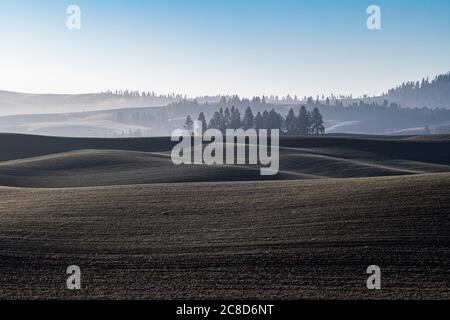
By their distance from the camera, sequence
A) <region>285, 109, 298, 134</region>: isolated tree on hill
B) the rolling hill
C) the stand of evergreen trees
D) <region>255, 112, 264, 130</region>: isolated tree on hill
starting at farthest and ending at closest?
<region>255, 112, 264, 130</region>: isolated tree on hill → <region>285, 109, 298, 134</region>: isolated tree on hill → the stand of evergreen trees → the rolling hill

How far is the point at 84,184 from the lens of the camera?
165 feet

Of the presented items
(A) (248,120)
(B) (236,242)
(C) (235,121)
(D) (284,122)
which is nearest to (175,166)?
(B) (236,242)

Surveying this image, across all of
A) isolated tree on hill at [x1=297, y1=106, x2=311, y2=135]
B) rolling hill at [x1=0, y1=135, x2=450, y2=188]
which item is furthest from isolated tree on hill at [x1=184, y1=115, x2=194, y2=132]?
rolling hill at [x1=0, y1=135, x2=450, y2=188]

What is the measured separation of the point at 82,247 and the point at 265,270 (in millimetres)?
8070

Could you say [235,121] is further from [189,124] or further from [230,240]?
[230,240]

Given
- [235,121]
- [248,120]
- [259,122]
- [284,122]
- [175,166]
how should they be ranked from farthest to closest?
[235,121]
[248,120]
[259,122]
[284,122]
[175,166]

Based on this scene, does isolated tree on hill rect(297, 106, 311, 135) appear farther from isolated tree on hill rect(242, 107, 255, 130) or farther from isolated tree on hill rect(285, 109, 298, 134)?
isolated tree on hill rect(242, 107, 255, 130)

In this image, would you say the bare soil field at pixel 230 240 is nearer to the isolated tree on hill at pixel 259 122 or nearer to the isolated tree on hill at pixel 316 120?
the isolated tree on hill at pixel 316 120

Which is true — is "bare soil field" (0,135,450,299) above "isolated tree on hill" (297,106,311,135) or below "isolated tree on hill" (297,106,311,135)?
below

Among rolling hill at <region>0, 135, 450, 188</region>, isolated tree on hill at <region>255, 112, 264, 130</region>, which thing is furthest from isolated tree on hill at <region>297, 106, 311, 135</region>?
rolling hill at <region>0, 135, 450, 188</region>

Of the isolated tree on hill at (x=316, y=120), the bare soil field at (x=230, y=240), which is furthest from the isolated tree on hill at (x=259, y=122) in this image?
the bare soil field at (x=230, y=240)

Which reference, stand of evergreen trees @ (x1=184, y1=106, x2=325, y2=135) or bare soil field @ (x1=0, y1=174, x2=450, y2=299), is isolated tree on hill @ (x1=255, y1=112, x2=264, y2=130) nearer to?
stand of evergreen trees @ (x1=184, y1=106, x2=325, y2=135)

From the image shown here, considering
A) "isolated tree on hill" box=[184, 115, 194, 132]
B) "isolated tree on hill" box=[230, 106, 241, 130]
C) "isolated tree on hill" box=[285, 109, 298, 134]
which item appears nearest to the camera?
"isolated tree on hill" box=[285, 109, 298, 134]

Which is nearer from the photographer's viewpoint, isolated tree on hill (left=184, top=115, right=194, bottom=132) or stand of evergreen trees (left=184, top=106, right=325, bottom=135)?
stand of evergreen trees (left=184, top=106, right=325, bottom=135)
